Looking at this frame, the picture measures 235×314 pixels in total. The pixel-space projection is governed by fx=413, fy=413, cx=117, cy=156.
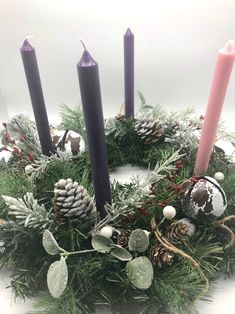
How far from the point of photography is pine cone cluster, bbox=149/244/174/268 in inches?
20.6

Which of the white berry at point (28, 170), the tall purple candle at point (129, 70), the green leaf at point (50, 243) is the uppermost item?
the tall purple candle at point (129, 70)

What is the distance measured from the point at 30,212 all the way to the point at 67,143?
8.4 inches

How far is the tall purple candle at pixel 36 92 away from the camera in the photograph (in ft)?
1.89

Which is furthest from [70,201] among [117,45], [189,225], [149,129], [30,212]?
[117,45]

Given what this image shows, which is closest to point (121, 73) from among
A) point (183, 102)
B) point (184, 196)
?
point (183, 102)

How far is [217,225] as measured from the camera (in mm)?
576

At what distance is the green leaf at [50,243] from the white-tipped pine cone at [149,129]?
0.33 m

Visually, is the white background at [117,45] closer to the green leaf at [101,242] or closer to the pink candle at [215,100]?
the pink candle at [215,100]

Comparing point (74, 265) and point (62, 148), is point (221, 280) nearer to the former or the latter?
point (74, 265)

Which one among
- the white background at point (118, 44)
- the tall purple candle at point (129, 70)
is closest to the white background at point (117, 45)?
the white background at point (118, 44)

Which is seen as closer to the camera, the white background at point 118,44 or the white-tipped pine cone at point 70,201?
the white-tipped pine cone at point 70,201

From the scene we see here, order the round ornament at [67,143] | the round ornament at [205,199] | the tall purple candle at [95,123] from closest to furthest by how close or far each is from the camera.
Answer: the tall purple candle at [95,123] → the round ornament at [205,199] → the round ornament at [67,143]

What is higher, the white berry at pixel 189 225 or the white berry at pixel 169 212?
the white berry at pixel 169 212

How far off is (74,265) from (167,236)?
5.1 inches
